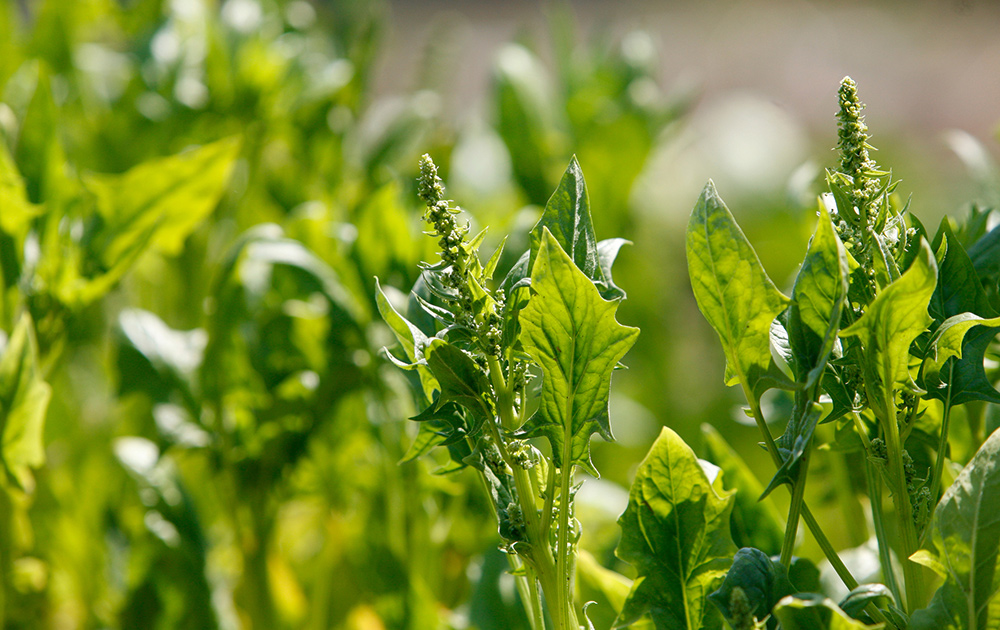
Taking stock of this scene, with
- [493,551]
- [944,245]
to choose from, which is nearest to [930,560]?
[944,245]

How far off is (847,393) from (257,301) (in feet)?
1.68

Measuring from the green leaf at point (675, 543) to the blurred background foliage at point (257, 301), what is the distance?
83 millimetres

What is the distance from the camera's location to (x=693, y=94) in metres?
0.91

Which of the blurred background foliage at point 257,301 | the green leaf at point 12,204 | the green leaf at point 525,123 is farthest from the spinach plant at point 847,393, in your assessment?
the green leaf at point 525,123

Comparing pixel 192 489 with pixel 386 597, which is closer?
pixel 386 597

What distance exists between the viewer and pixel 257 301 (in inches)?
28.0

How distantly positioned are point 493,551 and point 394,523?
167mm

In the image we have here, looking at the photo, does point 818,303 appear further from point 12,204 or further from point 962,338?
point 12,204

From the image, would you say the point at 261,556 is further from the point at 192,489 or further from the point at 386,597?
the point at 192,489

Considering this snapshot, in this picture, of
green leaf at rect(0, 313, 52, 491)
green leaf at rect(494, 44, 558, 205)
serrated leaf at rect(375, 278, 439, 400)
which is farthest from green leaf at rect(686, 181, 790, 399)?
Answer: green leaf at rect(494, 44, 558, 205)

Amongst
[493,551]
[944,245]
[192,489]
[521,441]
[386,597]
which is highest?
[944,245]

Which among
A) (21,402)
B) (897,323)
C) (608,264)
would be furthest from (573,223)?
(21,402)

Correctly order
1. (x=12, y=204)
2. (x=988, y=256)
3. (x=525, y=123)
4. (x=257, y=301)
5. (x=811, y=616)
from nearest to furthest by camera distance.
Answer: (x=811, y=616) → (x=988, y=256) → (x=12, y=204) → (x=257, y=301) → (x=525, y=123)

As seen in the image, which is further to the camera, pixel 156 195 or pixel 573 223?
pixel 156 195
